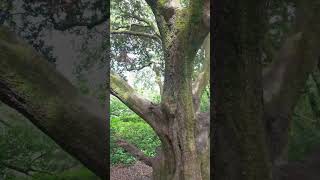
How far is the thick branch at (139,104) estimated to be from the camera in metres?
3.26

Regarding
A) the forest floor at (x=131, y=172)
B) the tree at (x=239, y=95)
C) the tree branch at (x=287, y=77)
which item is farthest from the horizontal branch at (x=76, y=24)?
the forest floor at (x=131, y=172)

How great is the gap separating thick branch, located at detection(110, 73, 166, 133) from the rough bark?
2.36m

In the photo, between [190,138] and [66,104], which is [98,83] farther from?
[66,104]

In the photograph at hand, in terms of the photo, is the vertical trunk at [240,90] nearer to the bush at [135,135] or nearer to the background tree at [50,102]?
the background tree at [50,102]

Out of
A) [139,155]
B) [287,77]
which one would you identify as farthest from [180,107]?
[287,77]

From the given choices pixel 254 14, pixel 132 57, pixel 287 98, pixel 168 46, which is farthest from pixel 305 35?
pixel 132 57

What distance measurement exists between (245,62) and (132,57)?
4.73 metres

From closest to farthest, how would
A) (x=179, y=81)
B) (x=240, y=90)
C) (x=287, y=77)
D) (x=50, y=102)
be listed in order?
(x=50, y=102)
(x=240, y=90)
(x=287, y=77)
(x=179, y=81)

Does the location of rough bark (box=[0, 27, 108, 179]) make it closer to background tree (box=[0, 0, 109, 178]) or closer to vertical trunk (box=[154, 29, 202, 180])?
background tree (box=[0, 0, 109, 178])

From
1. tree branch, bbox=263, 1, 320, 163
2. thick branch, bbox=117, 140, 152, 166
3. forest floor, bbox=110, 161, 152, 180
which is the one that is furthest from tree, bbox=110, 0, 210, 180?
forest floor, bbox=110, 161, 152, 180

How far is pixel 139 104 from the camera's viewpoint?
3.44 m

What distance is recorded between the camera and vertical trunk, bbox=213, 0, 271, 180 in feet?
3.47

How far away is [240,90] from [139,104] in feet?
7.90

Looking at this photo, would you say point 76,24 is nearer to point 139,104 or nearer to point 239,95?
point 139,104
